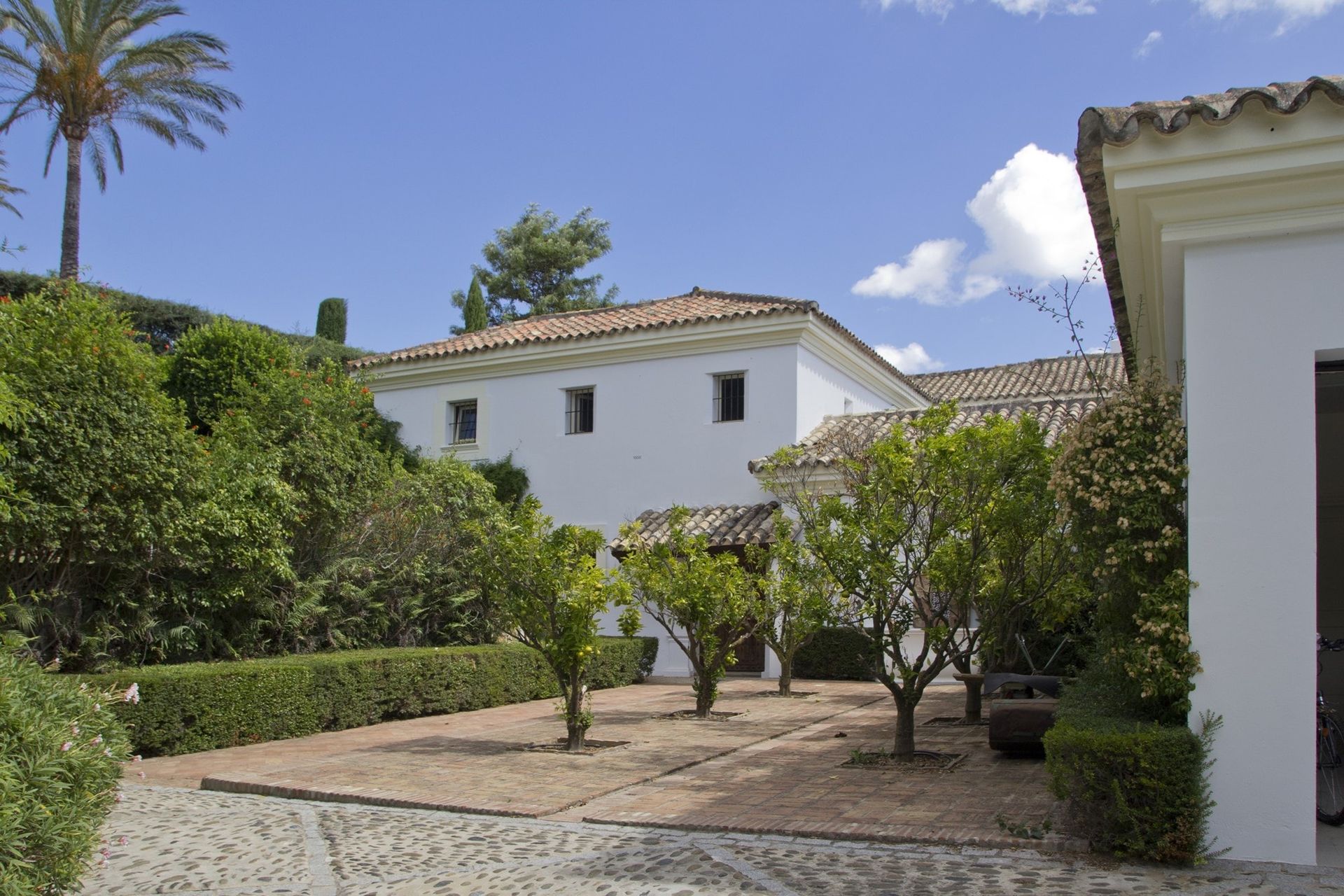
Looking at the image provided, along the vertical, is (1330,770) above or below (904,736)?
above

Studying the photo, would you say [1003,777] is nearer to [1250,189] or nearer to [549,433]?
[1250,189]

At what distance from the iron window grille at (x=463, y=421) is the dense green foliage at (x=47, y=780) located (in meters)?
18.5

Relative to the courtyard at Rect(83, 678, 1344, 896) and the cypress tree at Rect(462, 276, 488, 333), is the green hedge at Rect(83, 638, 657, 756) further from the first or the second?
the cypress tree at Rect(462, 276, 488, 333)

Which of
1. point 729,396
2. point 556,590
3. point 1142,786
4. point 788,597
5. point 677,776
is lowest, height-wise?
point 677,776

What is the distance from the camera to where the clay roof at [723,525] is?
709 inches

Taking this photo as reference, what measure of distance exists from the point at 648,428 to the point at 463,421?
5007mm

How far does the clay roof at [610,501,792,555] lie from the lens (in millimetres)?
18016

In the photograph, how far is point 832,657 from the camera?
58.7ft

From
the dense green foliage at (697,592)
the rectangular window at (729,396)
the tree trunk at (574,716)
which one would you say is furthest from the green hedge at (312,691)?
the rectangular window at (729,396)

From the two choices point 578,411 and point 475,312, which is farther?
point 475,312

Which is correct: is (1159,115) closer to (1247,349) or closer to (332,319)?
(1247,349)

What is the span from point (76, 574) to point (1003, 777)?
894cm

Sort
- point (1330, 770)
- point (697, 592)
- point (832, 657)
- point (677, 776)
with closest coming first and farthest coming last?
point (1330, 770)
point (677, 776)
point (697, 592)
point (832, 657)

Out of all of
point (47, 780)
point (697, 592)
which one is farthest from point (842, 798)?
point (697, 592)
